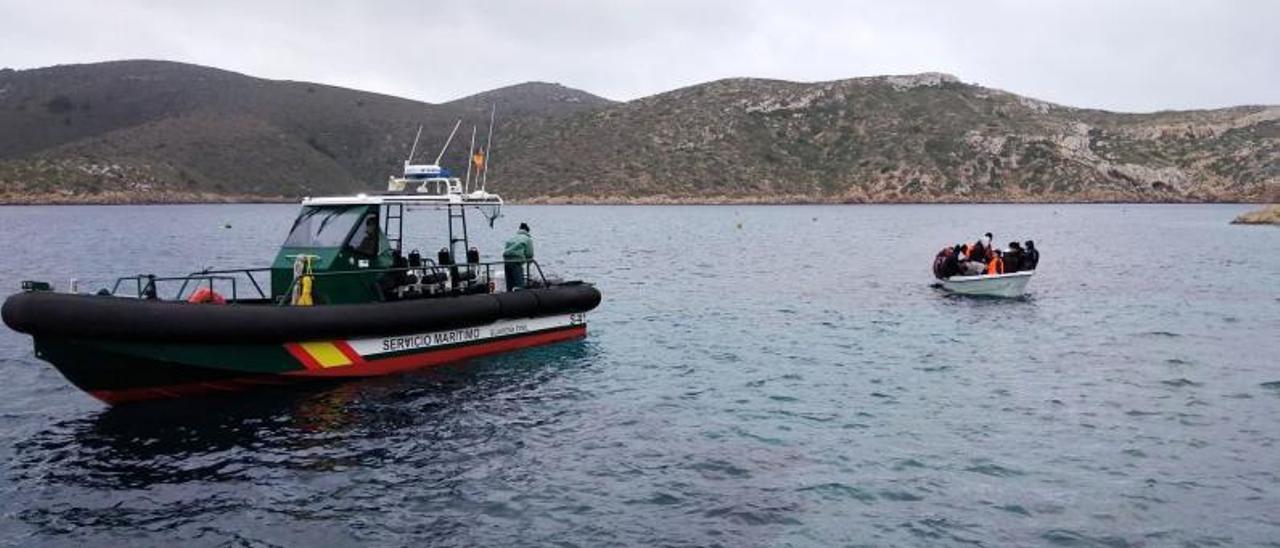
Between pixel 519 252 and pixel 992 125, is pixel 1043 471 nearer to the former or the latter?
pixel 519 252

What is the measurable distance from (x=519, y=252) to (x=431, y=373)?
426cm

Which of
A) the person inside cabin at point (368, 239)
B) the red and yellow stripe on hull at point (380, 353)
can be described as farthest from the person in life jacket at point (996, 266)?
the person inside cabin at point (368, 239)

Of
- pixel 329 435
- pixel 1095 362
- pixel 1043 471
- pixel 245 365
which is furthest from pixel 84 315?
pixel 1095 362

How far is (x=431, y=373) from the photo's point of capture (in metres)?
18.4

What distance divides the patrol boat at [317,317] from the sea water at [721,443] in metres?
0.50

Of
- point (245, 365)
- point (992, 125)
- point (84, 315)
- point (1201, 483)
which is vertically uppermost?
point (992, 125)

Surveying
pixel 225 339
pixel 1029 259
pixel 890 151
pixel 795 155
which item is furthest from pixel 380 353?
pixel 795 155

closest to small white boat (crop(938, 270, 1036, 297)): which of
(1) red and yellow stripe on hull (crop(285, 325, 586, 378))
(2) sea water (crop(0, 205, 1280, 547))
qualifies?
(2) sea water (crop(0, 205, 1280, 547))

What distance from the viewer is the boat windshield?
18.1 m

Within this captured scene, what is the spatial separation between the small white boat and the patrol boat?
15548 millimetres

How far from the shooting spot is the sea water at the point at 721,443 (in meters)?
10.6

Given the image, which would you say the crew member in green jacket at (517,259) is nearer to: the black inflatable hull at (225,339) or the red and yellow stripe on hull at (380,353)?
the red and yellow stripe on hull at (380,353)

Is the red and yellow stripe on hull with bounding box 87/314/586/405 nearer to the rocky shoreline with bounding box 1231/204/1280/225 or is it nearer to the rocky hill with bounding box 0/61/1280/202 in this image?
the rocky shoreline with bounding box 1231/204/1280/225

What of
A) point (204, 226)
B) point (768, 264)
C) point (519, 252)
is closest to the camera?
point (519, 252)
